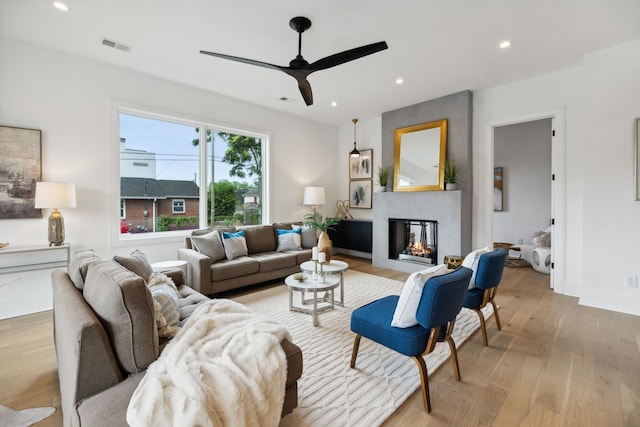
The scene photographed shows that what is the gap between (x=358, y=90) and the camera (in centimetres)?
427

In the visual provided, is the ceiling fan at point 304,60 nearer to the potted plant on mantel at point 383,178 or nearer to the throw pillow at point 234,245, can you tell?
the throw pillow at point 234,245

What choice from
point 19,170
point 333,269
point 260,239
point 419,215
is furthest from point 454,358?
point 19,170

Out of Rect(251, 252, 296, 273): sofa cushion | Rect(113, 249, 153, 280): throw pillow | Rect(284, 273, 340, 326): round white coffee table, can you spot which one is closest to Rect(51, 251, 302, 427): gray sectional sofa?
Rect(113, 249, 153, 280): throw pillow

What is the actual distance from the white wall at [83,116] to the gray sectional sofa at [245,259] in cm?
73

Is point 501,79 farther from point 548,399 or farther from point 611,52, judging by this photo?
point 548,399

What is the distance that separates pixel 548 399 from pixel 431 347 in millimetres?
834

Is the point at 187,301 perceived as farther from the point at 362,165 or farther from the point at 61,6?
the point at 362,165

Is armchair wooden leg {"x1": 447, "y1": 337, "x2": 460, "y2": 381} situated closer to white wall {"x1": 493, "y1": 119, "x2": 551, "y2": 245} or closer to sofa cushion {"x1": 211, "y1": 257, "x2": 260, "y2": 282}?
sofa cushion {"x1": 211, "y1": 257, "x2": 260, "y2": 282}

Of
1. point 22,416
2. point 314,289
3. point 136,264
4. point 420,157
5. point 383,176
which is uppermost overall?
point 420,157

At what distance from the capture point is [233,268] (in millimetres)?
3604

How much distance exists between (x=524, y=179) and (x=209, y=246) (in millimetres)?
6319

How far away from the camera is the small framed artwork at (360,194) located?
235 inches

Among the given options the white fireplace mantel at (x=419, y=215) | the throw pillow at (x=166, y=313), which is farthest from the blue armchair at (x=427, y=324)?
the white fireplace mantel at (x=419, y=215)

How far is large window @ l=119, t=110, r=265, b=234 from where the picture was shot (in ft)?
12.7
